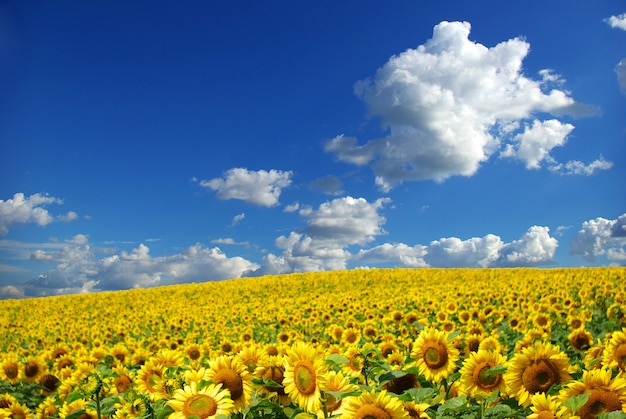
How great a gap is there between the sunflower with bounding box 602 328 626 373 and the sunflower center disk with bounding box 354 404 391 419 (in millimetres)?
2278

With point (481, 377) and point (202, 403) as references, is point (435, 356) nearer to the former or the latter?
point (481, 377)

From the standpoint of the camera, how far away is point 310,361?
2994mm

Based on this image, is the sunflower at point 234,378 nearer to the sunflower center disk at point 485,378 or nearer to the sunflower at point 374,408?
the sunflower at point 374,408

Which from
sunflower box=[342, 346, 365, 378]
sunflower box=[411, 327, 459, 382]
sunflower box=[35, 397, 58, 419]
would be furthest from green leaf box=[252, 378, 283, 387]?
sunflower box=[35, 397, 58, 419]

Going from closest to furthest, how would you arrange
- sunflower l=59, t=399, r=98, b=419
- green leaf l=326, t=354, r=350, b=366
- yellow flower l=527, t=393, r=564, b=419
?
1. yellow flower l=527, t=393, r=564, b=419
2. green leaf l=326, t=354, r=350, b=366
3. sunflower l=59, t=399, r=98, b=419

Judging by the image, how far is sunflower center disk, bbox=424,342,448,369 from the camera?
13.7 ft

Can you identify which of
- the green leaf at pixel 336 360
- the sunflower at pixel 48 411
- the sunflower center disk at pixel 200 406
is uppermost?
the green leaf at pixel 336 360

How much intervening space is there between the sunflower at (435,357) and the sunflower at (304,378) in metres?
1.43

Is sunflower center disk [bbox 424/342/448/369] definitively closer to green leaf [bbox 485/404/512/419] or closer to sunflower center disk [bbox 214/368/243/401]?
green leaf [bbox 485/404/512/419]

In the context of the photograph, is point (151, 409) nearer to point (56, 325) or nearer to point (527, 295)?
point (527, 295)

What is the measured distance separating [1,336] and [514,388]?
24.1 metres

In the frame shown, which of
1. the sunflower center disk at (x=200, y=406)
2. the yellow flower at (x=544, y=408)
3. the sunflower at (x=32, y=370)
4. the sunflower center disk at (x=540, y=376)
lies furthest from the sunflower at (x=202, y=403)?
the sunflower at (x=32, y=370)

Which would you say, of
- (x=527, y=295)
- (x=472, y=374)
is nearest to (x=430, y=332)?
(x=472, y=374)

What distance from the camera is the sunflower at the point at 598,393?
9.41 feet
